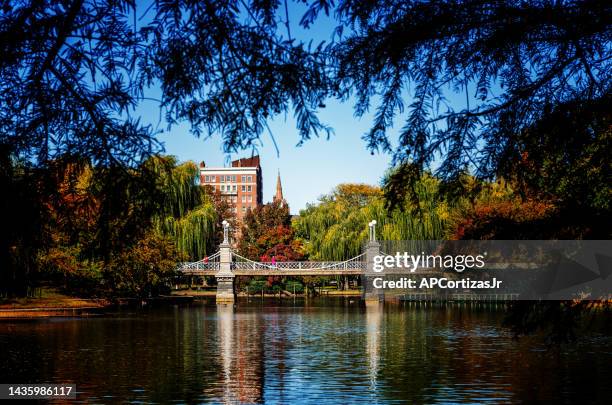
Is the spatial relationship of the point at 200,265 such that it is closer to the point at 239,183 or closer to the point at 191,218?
the point at 191,218

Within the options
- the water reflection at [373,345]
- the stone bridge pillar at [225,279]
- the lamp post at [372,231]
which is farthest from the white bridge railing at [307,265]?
the water reflection at [373,345]

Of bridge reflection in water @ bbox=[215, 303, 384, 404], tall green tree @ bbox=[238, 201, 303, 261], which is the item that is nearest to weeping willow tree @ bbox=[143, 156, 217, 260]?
tall green tree @ bbox=[238, 201, 303, 261]

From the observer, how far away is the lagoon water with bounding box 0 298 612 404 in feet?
42.3

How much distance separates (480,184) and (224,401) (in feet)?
25.7

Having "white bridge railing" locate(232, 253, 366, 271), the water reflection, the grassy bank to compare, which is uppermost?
"white bridge railing" locate(232, 253, 366, 271)

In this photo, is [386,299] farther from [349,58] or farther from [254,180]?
[254,180]

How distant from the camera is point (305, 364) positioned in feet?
57.4

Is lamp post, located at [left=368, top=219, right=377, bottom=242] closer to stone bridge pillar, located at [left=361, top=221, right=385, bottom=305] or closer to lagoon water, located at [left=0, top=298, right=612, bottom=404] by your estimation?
stone bridge pillar, located at [left=361, top=221, right=385, bottom=305]

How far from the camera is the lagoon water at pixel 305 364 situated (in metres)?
12.9

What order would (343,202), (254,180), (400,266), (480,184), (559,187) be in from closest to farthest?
(480,184)
(559,187)
(400,266)
(343,202)
(254,180)

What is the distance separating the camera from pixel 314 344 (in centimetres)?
2244

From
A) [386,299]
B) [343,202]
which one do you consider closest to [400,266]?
[386,299]

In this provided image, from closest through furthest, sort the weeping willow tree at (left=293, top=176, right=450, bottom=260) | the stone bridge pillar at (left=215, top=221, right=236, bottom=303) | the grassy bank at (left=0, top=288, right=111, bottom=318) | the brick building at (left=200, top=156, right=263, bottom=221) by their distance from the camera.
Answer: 1. the grassy bank at (left=0, top=288, right=111, bottom=318)
2. the weeping willow tree at (left=293, top=176, right=450, bottom=260)
3. the stone bridge pillar at (left=215, top=221, right=236, bottom=303)
4. the brick building at (left=200, top=156, right=263, bottom=221)

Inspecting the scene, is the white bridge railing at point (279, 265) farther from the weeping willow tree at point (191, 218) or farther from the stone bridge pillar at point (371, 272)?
the weeping willow tree at point (191, 218)
